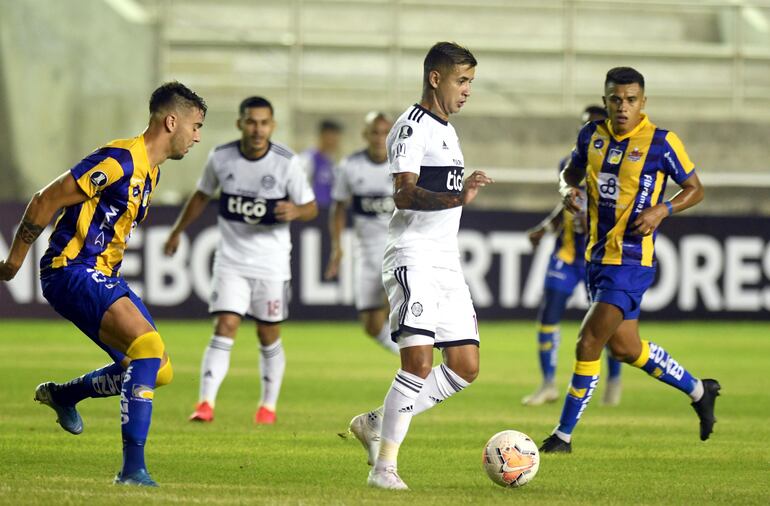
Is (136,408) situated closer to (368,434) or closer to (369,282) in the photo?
→ (368,434)

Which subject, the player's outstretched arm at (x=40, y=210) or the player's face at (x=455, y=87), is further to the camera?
the player's face at (x=455, y=87)

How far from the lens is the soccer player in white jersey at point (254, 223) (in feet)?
33.0

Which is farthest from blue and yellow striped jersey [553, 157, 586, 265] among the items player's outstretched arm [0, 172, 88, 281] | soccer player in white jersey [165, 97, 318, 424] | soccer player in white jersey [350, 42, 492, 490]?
player's outstretched arm [0, 172, 88, 281]

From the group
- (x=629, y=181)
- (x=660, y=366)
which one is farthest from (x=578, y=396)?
(x=629, y=181)

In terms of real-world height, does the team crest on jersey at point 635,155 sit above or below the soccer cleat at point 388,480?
above

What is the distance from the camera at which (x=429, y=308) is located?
685 cm

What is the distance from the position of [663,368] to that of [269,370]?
3.01 meters

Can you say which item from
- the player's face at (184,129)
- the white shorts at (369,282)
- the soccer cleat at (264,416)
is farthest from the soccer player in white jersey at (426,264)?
the white shorts at (369,282)

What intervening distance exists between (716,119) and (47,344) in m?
11.9

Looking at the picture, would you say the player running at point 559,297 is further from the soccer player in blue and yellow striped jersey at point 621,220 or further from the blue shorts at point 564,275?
the soccer player in blue and yellow striped jersey at point 621,220

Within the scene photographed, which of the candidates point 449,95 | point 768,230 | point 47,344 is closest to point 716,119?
point 768,230

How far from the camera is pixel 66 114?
71.3ft

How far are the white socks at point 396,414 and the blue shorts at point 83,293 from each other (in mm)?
1258

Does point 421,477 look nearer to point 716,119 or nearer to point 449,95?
point 449,95
